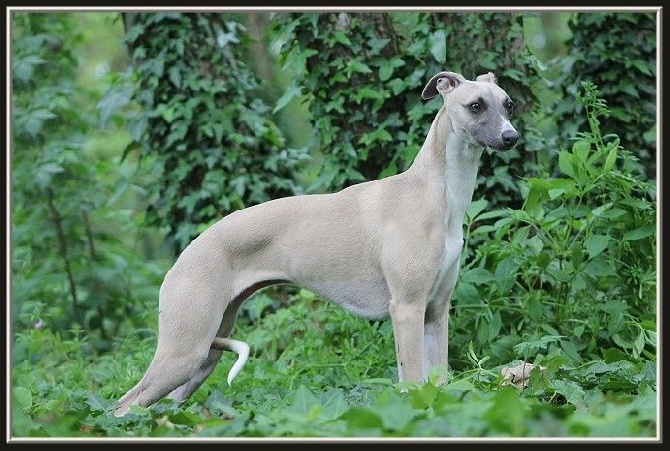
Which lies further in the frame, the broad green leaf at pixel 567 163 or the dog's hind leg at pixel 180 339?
the broad green leaf at pixel 567 163

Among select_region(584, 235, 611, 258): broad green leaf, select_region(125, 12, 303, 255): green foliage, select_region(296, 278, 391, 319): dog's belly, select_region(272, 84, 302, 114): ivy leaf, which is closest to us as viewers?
select_region(296, 278, 391, 319): dog's belly

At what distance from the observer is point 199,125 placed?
331 inches

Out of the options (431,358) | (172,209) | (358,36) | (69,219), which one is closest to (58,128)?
(69,219)

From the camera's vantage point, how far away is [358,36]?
750 centimetres

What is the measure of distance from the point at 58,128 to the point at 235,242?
5.78 metres

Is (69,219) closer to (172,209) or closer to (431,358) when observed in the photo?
(172,209)

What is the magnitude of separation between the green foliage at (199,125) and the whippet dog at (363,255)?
293 cm

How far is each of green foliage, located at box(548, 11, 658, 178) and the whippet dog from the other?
9.18ft

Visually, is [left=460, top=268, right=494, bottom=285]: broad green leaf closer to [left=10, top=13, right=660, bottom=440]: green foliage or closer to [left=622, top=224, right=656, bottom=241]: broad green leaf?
[left=10, top=13, right=660, bottom=440]: green foliage

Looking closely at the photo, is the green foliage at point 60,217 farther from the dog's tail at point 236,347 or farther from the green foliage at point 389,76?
the dog's tail at point 236,347

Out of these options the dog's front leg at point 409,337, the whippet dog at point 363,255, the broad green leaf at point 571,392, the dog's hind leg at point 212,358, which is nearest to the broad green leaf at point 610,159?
the whippet dog at point 363,255

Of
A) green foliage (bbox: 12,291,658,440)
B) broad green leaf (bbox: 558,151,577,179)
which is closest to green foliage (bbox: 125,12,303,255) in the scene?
green foliage (bbox: 12,291,658,440)

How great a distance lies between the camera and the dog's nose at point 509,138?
484cm

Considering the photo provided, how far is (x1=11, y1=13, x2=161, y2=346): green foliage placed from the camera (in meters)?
9.95
